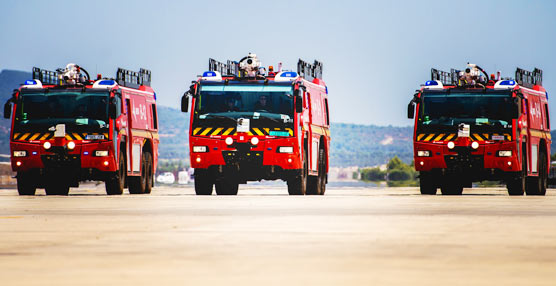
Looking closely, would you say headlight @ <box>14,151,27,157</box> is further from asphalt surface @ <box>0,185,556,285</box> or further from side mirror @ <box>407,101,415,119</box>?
asphalt surface @ <box>0,185,556,285</box>

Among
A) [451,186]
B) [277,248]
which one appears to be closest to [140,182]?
[451,186]

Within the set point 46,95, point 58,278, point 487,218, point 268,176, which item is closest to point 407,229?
point 487,218

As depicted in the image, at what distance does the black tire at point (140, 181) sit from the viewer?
39000 mm

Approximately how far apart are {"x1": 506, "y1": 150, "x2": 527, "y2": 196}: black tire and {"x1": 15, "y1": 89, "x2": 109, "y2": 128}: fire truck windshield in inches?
461

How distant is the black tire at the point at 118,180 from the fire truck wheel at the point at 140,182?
5.42 feet

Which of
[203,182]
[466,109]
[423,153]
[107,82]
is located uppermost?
[107,82]

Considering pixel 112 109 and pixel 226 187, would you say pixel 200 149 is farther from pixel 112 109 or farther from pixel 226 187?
pixel 112 109

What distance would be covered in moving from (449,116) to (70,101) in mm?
10519

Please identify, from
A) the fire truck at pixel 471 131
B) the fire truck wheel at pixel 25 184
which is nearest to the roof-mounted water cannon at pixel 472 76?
the fire truck at pixel 471 131

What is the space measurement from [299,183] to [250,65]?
3.49 m

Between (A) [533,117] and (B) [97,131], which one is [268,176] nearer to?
(B) [97,131]

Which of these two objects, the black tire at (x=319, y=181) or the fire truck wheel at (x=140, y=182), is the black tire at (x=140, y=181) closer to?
the fire truck wheel at (x=140, y=182)

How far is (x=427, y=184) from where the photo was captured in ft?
126

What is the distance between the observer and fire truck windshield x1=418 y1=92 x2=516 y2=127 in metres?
36.5
